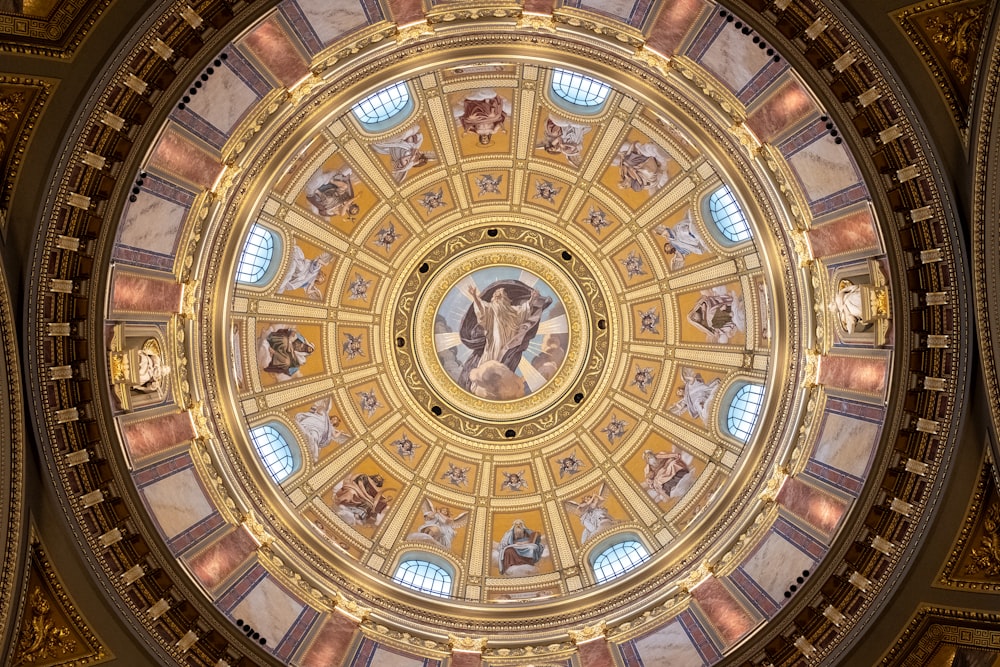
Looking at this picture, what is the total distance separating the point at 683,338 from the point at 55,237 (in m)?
19.3

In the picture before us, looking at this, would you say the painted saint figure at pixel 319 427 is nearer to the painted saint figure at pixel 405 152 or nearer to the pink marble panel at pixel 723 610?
the painted saint figure at pixel 405 152

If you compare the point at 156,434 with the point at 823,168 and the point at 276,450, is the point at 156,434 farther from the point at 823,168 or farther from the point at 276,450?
the point at 823,168

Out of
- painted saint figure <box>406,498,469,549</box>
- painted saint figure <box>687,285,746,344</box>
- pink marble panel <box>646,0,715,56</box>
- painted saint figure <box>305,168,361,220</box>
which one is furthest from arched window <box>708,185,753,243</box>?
painted saint figure <box>406,498,469,549</box>

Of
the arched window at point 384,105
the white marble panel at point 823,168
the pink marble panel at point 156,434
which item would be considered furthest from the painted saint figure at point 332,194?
the white marble panel at point 823,168

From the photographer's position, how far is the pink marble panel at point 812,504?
19.6m

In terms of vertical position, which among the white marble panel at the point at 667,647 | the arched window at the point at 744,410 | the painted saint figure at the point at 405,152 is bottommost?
the white marble panel at the point at 667,647

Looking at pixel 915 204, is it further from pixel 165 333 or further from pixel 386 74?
pixel 165 333

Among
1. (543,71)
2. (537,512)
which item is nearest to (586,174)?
(543,71)

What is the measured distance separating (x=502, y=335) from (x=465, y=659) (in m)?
11.6

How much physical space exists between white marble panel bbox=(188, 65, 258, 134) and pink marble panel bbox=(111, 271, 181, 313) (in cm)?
398

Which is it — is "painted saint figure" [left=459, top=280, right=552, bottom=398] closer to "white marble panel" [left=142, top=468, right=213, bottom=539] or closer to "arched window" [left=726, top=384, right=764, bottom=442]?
"arched window" [left=726, top=384, right=764, bottom=442]

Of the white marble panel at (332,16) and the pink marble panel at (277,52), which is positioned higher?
the white marble panel at (332,16)

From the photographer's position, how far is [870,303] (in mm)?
17688

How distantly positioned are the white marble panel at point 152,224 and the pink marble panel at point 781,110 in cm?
1394
